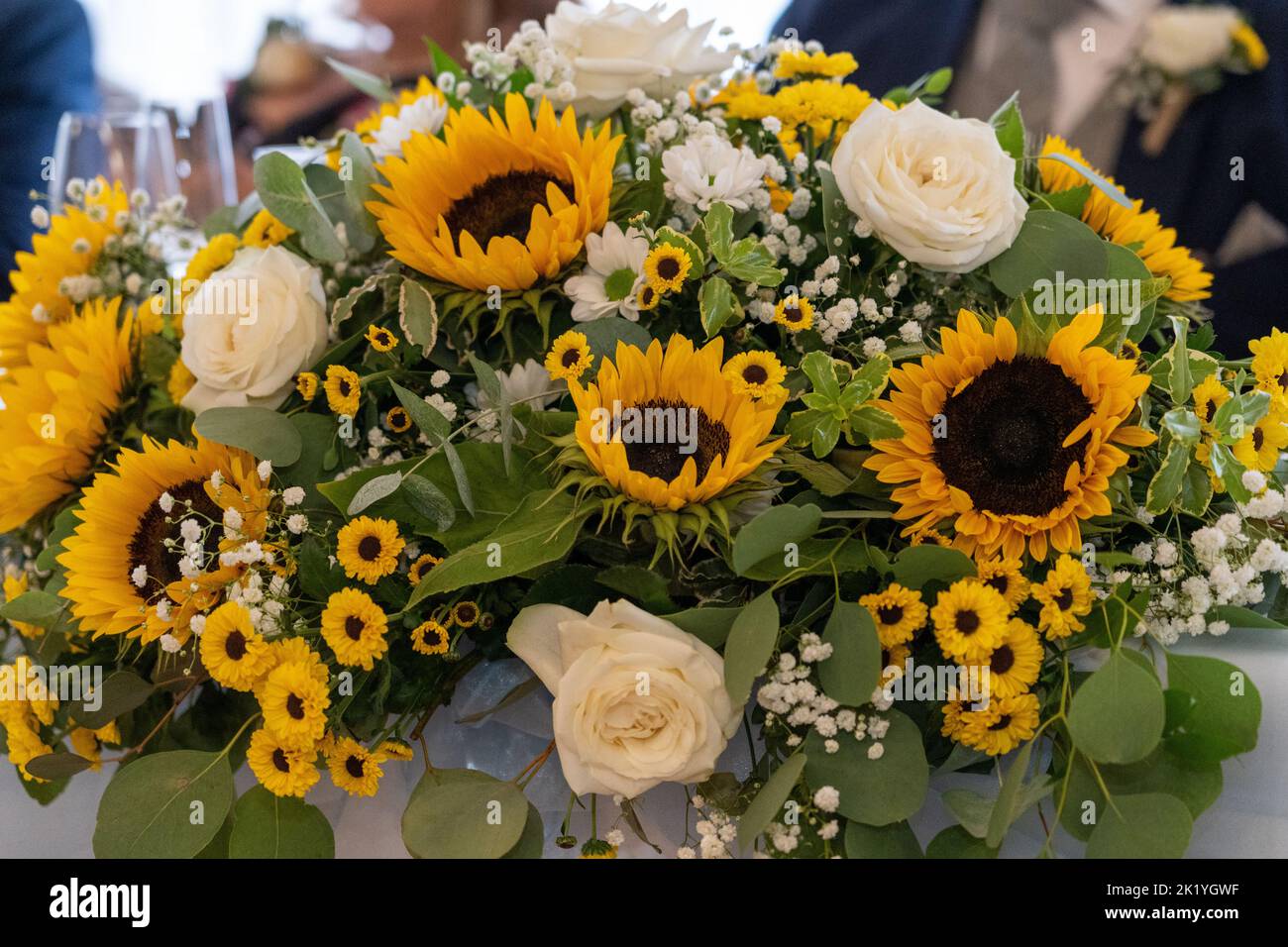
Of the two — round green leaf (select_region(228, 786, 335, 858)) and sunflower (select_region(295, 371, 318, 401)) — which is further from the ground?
sunflower (select_region(295, 371, 318, 401))

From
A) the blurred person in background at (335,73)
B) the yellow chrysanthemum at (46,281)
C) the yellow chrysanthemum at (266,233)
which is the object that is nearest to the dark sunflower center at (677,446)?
the yellow chrysanthemum at (266,233)

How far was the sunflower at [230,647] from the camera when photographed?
1.65 ft

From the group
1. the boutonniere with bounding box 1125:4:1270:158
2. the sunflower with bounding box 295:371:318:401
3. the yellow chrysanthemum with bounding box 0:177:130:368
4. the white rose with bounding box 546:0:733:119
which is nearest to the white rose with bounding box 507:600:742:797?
the sunflower with bounding box 295:371:318:401

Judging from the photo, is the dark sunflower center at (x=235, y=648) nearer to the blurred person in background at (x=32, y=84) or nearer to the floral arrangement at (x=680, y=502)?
the floral arrangement at (x=680, y=502)

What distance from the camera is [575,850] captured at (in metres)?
0.54

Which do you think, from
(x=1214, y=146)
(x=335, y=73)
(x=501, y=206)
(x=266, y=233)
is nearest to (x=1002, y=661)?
(x=501, y=206)

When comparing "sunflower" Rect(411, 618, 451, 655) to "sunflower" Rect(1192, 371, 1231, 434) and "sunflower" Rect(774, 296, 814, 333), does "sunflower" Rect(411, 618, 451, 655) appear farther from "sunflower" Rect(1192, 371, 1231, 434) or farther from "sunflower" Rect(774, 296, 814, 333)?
"sunflower" Rect(1192, 371, 1231, 434)

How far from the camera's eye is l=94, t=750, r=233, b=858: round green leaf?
51cm

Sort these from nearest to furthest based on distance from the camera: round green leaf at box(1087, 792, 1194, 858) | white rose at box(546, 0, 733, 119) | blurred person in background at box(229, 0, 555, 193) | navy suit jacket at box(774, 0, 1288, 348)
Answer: round green leaf at box(1087, 792, 1194, 858), white rose at box(546, 0, 733, 119), navy suit jacket at box(774, 0, 1288, 348), blurred person in background at box(229, 0, 555, 193)

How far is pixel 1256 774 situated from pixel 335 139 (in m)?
0.65

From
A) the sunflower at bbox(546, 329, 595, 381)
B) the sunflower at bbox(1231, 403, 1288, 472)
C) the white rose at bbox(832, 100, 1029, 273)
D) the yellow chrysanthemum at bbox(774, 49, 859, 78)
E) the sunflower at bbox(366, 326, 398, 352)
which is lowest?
the sunflower at bbox(1231, 403, 1288, 472)

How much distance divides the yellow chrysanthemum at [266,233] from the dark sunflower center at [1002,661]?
483 mm

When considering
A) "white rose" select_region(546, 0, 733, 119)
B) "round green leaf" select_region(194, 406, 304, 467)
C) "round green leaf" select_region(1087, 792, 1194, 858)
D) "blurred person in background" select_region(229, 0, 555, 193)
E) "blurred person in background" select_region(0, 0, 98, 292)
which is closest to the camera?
"round green leaf" select_region(1087, 792, 1194, 858)

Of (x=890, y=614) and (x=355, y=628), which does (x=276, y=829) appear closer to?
(x=355, y=628)
